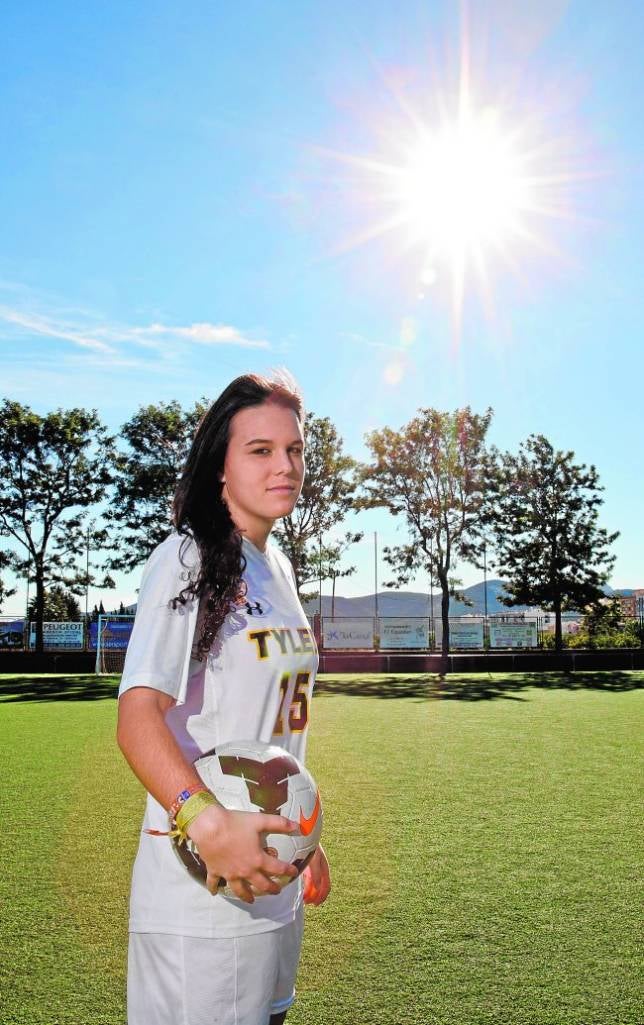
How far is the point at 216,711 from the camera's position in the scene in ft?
5.96

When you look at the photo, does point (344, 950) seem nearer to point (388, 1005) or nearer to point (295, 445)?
point (388, 1005)

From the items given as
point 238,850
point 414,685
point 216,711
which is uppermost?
point 216,711

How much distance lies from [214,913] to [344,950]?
310 cm

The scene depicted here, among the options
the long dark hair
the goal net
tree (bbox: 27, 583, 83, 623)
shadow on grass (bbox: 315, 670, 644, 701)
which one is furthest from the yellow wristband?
tree (bbox: 27, 583, 83, 623)

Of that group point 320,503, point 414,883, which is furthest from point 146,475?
point 414,883

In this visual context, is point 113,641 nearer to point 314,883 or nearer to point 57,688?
point 57,688

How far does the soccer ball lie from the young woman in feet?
0.20

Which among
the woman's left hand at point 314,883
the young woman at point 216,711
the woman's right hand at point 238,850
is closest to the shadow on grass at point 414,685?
the woman's left hand at point 314,883

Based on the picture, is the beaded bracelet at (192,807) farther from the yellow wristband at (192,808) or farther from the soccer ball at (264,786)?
the soccer ball at (264,786)

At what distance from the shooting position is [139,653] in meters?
1.69

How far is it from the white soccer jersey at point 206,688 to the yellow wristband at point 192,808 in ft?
0.55

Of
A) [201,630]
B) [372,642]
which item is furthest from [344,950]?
[372,642]

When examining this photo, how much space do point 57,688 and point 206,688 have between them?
23.3 meters

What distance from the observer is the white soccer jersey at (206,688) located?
171cm
